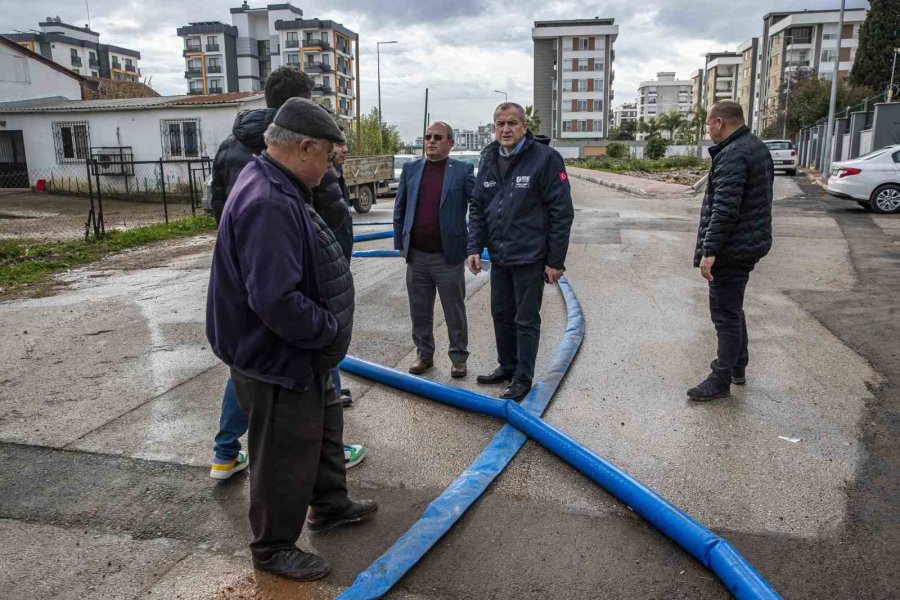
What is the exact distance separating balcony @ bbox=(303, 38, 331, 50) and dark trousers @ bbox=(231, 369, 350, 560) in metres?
86.4

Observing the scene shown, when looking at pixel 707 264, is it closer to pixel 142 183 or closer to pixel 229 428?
pixel 229 428

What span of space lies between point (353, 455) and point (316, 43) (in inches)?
3380

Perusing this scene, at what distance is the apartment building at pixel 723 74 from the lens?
109875 mm

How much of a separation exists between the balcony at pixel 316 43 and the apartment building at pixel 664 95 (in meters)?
103

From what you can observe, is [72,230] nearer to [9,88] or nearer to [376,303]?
[376,303]

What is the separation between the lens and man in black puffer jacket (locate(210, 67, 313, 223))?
11.9 ft

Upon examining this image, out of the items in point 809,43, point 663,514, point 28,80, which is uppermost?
point 809,43

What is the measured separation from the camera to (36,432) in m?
4.34

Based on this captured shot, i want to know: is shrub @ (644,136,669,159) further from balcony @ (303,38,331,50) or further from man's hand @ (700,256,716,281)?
man's hand @ (700,256,716,281)

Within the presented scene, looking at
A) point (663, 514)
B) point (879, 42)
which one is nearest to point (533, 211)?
point (663, 514)

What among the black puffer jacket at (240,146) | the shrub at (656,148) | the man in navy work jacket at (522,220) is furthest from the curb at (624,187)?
the shrub at (656,148)

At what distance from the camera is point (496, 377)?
5.13 m

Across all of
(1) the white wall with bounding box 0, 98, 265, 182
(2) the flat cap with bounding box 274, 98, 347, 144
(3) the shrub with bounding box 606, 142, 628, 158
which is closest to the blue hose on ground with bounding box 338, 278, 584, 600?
(2) the flat cap with bounding box 274, 98, 347, 144

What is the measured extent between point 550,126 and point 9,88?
7525 cm
